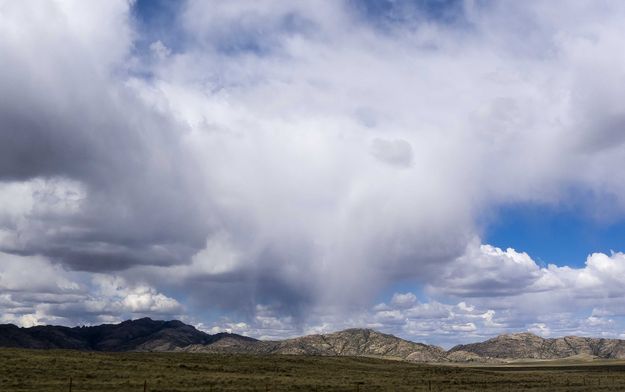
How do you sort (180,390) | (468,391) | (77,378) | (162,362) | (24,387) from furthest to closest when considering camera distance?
(162,362), (468,391), (77,378), (180,390), (24,387)

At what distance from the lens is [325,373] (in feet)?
375

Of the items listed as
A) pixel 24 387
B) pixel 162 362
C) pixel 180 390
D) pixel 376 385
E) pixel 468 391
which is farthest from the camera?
pixel 162 362

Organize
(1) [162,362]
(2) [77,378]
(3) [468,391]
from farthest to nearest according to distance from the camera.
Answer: (1) [162,362]
(3) [468,391]
(2) [77,378]

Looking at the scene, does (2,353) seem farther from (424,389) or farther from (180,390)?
(424,389)

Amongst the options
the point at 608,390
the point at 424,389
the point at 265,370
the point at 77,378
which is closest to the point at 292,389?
the point at 424,389

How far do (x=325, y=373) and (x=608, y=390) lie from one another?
4780cm

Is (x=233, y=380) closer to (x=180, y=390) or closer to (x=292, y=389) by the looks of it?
(x=292, y=389)

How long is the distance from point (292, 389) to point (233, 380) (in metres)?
11.8

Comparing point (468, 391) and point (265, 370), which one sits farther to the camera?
point (265, 370)

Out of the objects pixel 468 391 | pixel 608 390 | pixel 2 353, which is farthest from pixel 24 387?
pixel 608 390

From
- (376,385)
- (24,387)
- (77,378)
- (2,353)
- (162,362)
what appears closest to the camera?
(24,387)

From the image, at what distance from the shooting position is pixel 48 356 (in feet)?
334

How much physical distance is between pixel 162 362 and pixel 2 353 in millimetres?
25582

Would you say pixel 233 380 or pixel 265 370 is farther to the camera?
pixel 265 370
